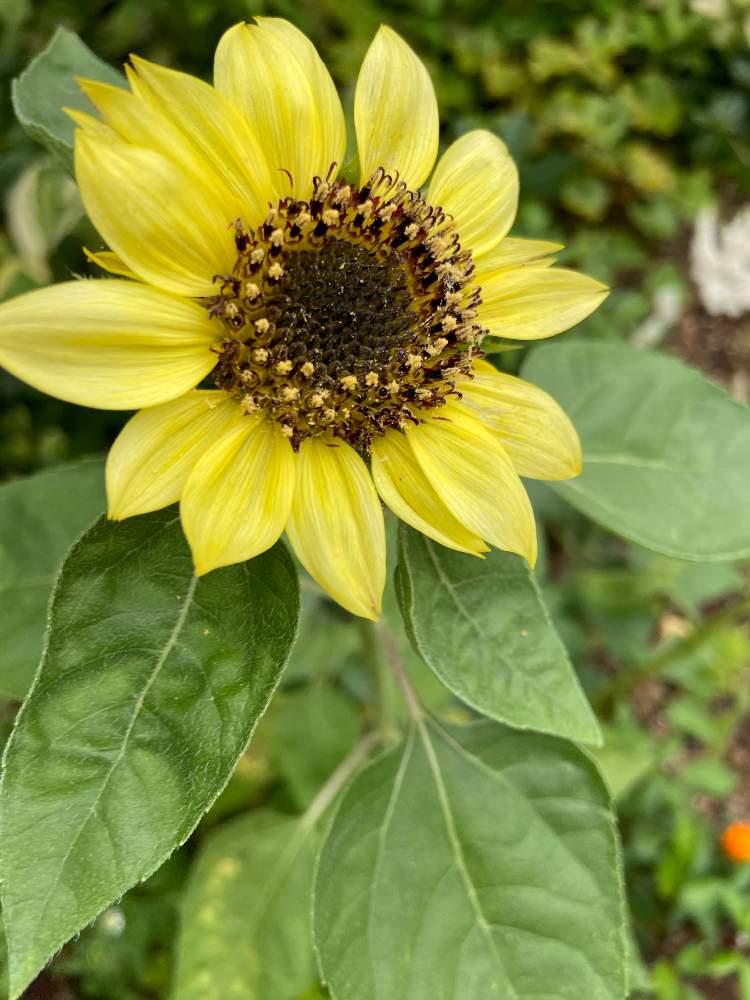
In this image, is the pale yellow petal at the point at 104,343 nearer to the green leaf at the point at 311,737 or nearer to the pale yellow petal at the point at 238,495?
the pale yellow petal at the point at 238,495

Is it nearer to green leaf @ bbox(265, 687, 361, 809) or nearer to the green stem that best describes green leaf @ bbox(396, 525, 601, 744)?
the green stem

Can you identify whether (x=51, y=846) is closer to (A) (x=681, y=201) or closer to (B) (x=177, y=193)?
(B) (x=177, y=193)

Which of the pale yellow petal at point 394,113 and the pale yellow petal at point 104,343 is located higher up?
the pale yellow petal at point 394,113

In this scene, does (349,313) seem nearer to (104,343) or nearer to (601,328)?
(104,343)

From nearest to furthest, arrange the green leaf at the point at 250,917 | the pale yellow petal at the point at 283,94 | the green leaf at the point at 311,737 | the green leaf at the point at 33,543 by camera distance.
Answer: the pale yellow petal at the point at 283,94
the green leaf at the point at 33,543
the green leaf at the point at 250,917
the green leaf at the point at 311,737

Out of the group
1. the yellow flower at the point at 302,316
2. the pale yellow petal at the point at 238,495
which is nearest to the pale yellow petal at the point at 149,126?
the yellow flower at the point at 302,316

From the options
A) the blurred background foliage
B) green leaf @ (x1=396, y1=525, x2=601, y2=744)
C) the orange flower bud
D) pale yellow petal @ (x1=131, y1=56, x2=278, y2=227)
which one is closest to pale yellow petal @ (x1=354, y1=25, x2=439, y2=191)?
pale yellow petal @ (x1=131, y1=56, x2=278, y2=227)

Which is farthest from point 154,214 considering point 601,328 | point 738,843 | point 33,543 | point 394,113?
point 601,328
